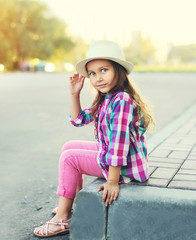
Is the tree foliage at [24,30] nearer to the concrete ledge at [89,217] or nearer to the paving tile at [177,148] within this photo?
the paving tile at [177,148]

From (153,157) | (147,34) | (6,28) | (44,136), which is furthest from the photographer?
(147,34)

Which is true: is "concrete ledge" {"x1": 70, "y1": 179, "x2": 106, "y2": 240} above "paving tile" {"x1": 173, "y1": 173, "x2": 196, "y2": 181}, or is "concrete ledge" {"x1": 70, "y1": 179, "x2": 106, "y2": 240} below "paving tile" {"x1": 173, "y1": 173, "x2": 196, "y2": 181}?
below

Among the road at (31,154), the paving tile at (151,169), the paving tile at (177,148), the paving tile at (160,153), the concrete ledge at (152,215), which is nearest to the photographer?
the concrete ledge at (152,215)

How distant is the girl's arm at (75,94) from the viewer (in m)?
3.27

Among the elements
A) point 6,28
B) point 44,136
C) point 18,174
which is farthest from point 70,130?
point 6,28

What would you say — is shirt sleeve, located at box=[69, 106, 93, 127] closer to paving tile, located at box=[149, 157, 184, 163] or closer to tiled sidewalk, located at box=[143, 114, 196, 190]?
tiled sidewalk, located at box=[143, 114, 196, 190]

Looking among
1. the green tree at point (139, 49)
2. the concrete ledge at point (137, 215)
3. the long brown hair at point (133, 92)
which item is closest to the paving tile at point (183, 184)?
the concrete ledge at point (137, 215)

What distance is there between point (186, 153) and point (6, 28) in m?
51.0

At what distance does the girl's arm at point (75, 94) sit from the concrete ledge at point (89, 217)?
0.68m

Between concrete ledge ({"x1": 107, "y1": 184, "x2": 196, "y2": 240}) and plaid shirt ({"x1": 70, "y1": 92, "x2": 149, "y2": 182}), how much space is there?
0.54 feet

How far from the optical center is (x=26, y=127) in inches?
298

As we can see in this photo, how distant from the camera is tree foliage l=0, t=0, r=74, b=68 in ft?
169

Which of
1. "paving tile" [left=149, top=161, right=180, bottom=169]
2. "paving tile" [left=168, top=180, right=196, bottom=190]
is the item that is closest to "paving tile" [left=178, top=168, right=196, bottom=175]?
"paving tile" [left=149, top=161, right=180, bottom=169]

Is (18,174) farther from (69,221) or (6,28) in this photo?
(6,28)
